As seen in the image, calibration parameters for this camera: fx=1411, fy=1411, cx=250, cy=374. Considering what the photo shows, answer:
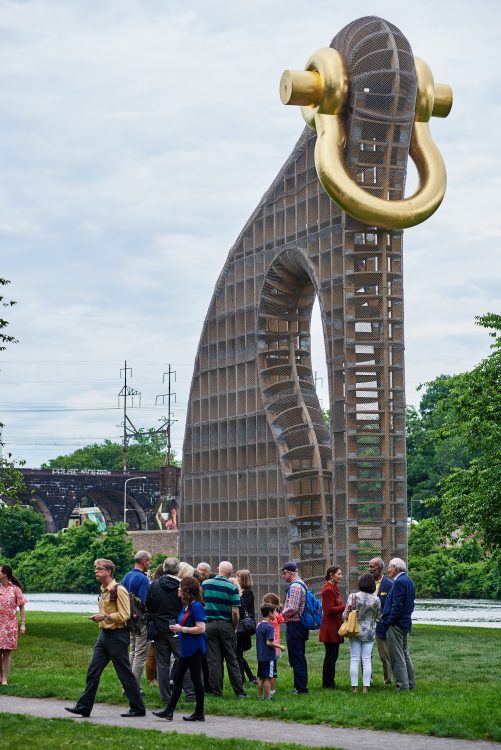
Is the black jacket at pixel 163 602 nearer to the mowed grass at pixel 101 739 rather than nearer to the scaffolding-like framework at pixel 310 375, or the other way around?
the mowed grass at pixel 101 739

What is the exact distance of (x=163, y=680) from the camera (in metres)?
18.3

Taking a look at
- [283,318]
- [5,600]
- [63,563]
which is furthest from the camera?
[63,563]

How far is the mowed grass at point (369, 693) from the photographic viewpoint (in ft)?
52.6

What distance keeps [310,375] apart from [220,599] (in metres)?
16.0

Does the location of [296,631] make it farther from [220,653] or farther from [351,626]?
[220,653]

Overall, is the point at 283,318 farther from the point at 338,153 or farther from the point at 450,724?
the point at 450,724

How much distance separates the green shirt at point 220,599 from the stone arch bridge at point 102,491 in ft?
295

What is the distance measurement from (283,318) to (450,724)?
20.5 m

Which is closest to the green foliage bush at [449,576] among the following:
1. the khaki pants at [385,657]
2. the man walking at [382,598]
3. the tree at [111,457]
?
the man walking at [382,598]

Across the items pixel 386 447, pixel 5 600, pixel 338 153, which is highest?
pixel 338 153

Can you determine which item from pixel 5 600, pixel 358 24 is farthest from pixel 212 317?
pixel 5 600

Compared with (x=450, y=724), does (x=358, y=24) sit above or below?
above

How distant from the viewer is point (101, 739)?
14641 mm

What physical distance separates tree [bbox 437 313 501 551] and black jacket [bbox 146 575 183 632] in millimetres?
16300
